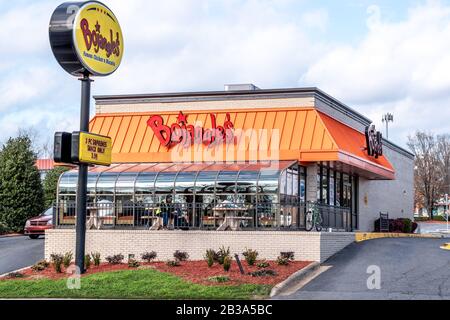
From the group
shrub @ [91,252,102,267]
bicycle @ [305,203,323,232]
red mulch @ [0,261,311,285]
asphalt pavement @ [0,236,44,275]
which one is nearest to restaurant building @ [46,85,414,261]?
bicycle @ [305,203,323,232]

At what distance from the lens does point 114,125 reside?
3180 centimetres

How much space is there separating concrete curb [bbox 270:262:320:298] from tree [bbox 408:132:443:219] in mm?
78046

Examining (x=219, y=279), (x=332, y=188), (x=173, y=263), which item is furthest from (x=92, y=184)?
(x=332, y=188)

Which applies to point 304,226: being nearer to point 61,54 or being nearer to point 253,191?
point 253,191

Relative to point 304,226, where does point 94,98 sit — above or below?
Result: above

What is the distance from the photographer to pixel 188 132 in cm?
2989

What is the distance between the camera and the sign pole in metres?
22.5

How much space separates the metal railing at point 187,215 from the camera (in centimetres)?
2570

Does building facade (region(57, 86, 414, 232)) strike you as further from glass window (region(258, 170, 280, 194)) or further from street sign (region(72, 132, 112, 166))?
street sign (region(72, 132, 112, 166))

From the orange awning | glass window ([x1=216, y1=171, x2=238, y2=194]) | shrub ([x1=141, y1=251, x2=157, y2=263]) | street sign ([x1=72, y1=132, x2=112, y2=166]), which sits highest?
the orange awning

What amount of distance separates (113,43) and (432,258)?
12.5m

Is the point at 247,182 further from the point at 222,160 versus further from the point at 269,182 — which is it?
the point at 222,160

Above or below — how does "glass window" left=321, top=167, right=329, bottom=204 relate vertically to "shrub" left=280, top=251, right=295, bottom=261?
above
